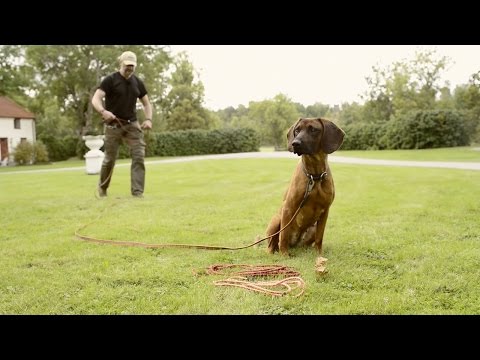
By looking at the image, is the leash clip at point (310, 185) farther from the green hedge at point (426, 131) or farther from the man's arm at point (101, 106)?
the green hedge at point (426, 131)

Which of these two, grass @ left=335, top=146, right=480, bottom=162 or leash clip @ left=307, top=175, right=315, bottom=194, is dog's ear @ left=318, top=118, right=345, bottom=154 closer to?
leash clip @ left=307, top=175, right=315, bottom=194

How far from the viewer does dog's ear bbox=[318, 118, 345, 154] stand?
11.8 ft

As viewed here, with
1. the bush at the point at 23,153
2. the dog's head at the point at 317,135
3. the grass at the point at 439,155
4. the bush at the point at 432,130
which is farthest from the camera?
the bush at the point at 23,153

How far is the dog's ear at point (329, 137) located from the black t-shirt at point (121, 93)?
16.1 feet

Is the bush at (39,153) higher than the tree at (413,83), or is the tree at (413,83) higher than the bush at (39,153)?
the tree at (413,83)

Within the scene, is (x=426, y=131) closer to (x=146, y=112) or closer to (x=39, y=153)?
(x=146, y=112)

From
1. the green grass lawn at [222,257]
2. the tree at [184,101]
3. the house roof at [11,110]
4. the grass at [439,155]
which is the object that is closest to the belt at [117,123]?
the green grass lawn at [222,257]

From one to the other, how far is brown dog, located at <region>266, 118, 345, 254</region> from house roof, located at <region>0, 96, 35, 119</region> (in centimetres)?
3525

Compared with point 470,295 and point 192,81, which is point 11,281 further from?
point 192,81

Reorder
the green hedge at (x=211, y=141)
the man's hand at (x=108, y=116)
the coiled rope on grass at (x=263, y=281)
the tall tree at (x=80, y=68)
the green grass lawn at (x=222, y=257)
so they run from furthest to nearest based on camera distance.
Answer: the tall tree at (x=80, y=68)
the green hedge at (x=211, y=141)
the man's hand at (x=108, y=116)
the coiled rope on grass at (x=263, y=281)
the green grass lawn at (x=222, y=257)

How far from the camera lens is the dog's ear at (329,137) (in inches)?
142

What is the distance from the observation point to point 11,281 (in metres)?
3.32
